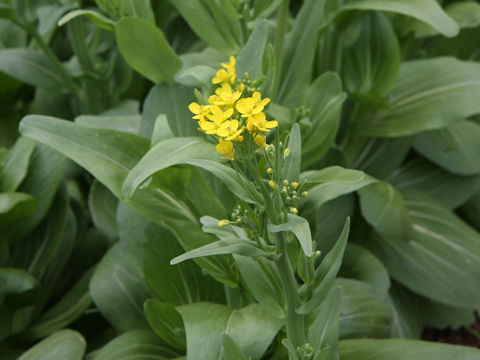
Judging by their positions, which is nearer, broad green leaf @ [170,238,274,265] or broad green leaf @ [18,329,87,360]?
broad green leaf @ [170,238,274,265]

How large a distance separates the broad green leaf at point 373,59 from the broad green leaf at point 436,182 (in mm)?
422

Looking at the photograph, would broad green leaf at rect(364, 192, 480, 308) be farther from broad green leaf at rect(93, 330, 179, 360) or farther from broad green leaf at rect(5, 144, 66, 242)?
broad green leaf at rect(5, 144, 66, 242)

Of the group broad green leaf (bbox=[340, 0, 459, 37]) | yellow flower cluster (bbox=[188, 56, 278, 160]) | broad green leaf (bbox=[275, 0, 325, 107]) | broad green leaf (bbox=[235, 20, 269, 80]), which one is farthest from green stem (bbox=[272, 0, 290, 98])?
yellow flower cluster (bbox=[188, 56, 278, 160])

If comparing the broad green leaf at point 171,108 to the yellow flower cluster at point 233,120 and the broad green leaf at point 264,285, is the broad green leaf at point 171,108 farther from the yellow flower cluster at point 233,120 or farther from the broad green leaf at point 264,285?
the yellow flower cluster at point 233,120

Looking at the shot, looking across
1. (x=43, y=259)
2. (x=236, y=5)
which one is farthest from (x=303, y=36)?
(x=43, y=259)

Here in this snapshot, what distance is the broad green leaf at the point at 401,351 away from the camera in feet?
4.46

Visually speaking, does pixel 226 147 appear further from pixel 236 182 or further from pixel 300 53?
pixel 300 53

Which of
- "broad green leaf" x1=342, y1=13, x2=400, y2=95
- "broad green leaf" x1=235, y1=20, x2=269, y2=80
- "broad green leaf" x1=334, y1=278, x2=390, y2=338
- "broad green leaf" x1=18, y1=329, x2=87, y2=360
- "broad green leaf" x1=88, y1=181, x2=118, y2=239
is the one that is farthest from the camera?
"broad green leaf" x1=342, y1=13, x2=400, y2=95

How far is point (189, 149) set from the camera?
1.24m

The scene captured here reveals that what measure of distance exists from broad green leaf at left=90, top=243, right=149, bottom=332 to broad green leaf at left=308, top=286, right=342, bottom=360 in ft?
2.03

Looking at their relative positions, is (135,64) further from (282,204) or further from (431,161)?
(431,161)

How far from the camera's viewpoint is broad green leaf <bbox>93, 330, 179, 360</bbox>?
1.50m

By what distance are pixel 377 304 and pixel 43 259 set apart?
→ 1030 mm

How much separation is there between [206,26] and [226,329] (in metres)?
0.82
